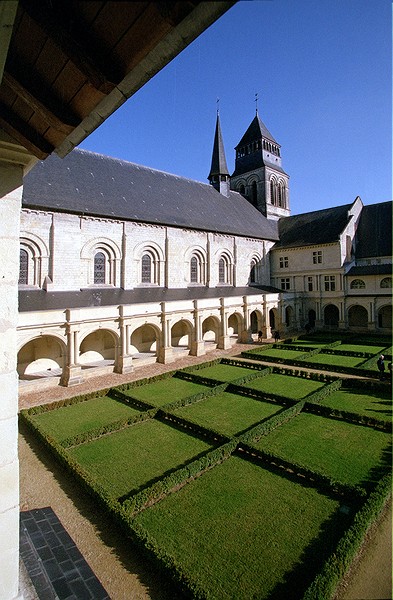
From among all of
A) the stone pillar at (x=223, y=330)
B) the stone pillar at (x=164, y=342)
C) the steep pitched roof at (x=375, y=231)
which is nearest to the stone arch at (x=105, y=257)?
the stone pillar at (x=164, y=342)

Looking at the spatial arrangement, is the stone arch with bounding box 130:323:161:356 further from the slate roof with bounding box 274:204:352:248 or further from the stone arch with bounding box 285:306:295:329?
the slate roof with bounding box 274:204:352:248

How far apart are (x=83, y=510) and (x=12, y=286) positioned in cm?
649

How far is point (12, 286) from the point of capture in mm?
3896

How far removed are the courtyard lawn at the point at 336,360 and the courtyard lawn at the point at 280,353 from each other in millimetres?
1015

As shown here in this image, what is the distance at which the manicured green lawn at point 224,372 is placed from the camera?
17906 mm

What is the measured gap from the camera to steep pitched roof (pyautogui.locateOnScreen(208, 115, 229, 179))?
3516 cm

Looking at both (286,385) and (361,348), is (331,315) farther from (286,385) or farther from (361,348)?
(286,385)

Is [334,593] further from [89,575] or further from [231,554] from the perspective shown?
[89,575]

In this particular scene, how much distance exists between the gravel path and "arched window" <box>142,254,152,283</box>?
15678 millimetres

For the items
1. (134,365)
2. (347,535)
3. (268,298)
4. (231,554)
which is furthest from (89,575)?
(268,298)

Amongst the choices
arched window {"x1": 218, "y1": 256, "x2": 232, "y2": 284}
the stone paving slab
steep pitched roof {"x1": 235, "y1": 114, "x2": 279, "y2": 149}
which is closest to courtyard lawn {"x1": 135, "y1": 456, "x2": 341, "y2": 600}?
the stone paving slab

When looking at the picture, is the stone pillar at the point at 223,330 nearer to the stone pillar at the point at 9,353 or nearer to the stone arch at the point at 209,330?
the stone arch at the point at 209,330

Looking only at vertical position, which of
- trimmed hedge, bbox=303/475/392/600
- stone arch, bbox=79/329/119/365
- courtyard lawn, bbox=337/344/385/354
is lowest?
trimmed hedge, bbox=303/475/392/600

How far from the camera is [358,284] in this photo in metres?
31.4
